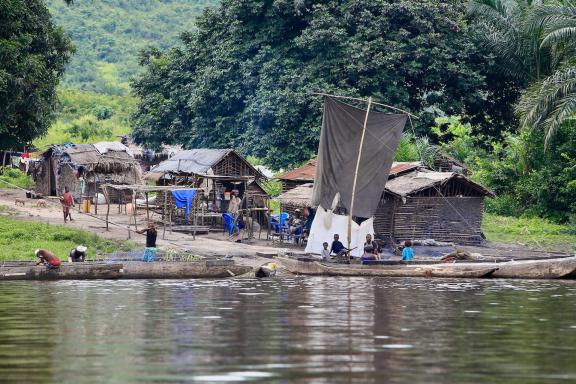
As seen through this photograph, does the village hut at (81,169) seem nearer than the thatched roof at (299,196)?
No

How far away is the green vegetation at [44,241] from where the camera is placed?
31406mm

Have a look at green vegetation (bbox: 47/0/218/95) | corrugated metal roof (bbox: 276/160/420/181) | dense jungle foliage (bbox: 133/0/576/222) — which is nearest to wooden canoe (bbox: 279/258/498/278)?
corrugated metal roof (bbox: 276/160/420/181)

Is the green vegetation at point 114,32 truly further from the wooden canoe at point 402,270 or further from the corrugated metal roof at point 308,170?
the wooden canoe at point 402,270

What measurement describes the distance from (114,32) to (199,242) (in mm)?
72598

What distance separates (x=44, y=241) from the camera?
32750mm

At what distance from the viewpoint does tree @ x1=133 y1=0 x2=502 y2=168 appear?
43938 mm

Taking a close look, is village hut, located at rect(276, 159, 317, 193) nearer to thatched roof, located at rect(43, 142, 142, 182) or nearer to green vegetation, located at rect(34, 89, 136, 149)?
thatched roof, located at rect(43, 142, 142, 182)

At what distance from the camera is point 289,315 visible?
20.0 metres

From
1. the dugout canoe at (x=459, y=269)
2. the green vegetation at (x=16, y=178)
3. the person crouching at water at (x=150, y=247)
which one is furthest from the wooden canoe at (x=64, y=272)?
the green vegetation at (x=16, y=178)

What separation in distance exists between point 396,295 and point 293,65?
23339 mm

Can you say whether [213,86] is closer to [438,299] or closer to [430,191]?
[430,191]

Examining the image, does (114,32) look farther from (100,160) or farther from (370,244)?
(370,244)

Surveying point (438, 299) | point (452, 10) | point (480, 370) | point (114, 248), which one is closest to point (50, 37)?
point (114, 248)

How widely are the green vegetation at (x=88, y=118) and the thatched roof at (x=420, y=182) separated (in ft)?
106
